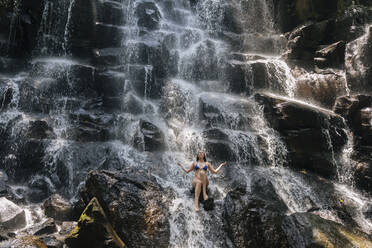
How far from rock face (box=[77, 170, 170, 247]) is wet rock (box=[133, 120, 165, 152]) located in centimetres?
433

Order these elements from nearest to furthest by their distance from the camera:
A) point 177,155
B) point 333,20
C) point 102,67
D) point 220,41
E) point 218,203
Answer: point 218,203, point 177,155, point 102,67, point 333,20, point 220,41

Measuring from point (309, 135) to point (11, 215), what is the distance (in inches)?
452

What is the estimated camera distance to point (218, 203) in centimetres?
775

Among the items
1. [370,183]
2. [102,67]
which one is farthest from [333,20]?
[102,67]

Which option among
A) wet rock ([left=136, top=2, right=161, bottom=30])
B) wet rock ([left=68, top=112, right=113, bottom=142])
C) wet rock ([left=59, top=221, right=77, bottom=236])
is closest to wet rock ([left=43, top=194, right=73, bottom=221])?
wet rock ([left=59, top=221, right=77, bottom=236])

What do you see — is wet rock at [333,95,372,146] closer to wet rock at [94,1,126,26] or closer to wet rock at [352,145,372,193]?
wet rock at [352,145,372,193]

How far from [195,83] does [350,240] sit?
1217 centimetres

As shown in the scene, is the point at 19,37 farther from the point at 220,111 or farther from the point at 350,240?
the point at 350,240

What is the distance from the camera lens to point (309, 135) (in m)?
11.9

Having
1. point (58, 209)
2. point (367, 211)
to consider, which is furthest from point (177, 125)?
point (367, 211)

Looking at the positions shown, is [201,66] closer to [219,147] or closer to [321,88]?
[321,88]

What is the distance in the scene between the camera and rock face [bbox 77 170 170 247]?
6.16 meters

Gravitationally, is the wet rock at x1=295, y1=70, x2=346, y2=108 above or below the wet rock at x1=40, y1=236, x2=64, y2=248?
above

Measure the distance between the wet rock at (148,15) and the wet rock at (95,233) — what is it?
1442 centimetres
